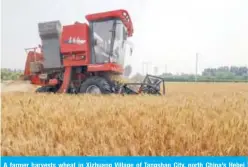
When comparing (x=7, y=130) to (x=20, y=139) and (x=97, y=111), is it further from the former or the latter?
(x=97, y=111)

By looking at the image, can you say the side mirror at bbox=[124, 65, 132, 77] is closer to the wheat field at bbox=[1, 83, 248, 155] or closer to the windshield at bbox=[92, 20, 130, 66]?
the windshield at bbox=[92, 20, 130, 66]

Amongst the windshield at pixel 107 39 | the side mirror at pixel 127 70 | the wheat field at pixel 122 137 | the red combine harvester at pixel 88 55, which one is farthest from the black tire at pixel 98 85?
the wheat field at pixel 122 137

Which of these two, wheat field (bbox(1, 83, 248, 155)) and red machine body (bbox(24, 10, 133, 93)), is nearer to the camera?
wheat field (bbox(1, 83, 248, 155))

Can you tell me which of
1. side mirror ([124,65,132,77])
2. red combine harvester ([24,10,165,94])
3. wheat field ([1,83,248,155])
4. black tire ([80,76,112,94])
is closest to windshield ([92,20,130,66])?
red combine harvester ([24,10,165,94])

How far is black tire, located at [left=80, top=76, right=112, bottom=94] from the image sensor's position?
664 centimetres

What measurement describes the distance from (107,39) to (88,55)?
0.77 meters

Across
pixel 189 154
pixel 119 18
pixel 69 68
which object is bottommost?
pixel 189 154

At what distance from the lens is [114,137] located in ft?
5.31

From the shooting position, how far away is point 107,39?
7.18m

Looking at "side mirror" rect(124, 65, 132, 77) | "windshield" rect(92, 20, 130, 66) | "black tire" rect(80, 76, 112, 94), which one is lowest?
"black tire" rect(80, 76, 112, 94)

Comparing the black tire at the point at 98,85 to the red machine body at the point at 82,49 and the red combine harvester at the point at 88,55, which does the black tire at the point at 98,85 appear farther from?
the red machine body at the point at 82,49

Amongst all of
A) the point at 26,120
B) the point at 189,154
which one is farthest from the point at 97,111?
the point at 189,154

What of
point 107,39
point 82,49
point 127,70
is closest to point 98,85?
point 82,49

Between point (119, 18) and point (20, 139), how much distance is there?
5.93 meters
